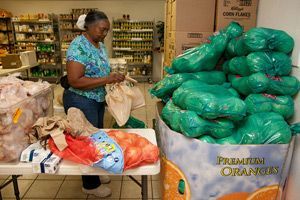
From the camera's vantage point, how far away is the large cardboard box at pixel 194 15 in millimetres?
2102

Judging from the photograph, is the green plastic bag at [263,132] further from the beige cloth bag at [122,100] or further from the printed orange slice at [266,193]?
the beige cloth bag at [122,100]

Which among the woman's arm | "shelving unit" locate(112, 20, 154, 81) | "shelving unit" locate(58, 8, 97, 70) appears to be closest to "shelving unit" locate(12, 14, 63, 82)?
"shelving unit" locate(58, 8, 97, 70)

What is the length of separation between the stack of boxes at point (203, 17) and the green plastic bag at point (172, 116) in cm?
78

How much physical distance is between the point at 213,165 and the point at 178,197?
327 millimetres

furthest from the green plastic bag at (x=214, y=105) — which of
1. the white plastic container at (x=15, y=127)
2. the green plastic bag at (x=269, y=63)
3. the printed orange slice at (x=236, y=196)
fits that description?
the white plastic container at (x=15, y=127)

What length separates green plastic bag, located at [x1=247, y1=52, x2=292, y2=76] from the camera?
1.37 meters

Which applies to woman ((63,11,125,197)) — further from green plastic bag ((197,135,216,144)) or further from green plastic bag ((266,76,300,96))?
green plastic bag ((266,76,300,96))

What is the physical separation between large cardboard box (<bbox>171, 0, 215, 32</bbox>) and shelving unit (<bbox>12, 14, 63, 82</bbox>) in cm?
562

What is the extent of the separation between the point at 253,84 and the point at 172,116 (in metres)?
0.50

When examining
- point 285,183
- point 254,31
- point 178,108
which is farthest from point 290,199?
point 254,31

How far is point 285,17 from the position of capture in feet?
4.99

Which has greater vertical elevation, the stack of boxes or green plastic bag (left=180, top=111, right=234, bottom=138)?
the stack of boxes

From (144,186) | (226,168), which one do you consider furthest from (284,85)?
(144,186)

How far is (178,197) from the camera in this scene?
4.83 ft
